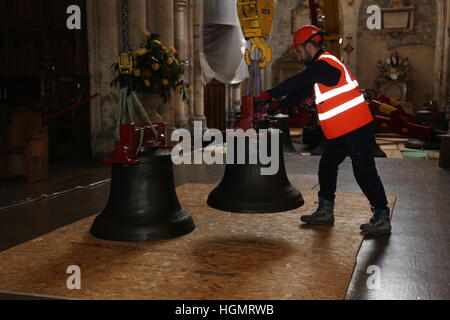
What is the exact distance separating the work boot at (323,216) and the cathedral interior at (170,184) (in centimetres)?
6

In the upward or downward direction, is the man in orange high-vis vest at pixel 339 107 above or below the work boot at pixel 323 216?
above

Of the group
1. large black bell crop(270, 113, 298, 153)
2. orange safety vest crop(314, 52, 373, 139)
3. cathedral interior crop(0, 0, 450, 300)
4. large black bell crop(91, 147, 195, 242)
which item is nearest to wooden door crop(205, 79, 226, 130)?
cathedral interior crop(0, 0, 450, 300)

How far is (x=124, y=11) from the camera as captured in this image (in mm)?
3203

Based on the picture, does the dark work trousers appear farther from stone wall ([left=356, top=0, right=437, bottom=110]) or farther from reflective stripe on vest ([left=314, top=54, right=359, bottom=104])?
stone wall ([left=356, top=0, right=437, bottom=110])

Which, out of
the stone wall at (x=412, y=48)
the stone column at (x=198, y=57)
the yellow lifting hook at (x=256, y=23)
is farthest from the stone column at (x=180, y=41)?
the stone wall at (x=412, y=48)

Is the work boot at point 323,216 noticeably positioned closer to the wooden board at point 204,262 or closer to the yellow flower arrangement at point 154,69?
the wooden board at point 204,262

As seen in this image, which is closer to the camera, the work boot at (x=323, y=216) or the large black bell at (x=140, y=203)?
the large black bell at (x=140, y=203)

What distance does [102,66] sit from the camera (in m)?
8.59

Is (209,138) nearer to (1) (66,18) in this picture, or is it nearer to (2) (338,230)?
(1) (66,18)

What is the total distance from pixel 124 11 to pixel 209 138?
349 inches

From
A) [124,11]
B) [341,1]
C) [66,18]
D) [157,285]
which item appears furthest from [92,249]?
[341,1]

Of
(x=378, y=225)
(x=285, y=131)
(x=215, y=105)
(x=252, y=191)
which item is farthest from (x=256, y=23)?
(x=215, y=105)

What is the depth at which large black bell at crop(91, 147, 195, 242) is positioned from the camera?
3.74m

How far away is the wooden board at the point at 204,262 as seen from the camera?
2.83 m
